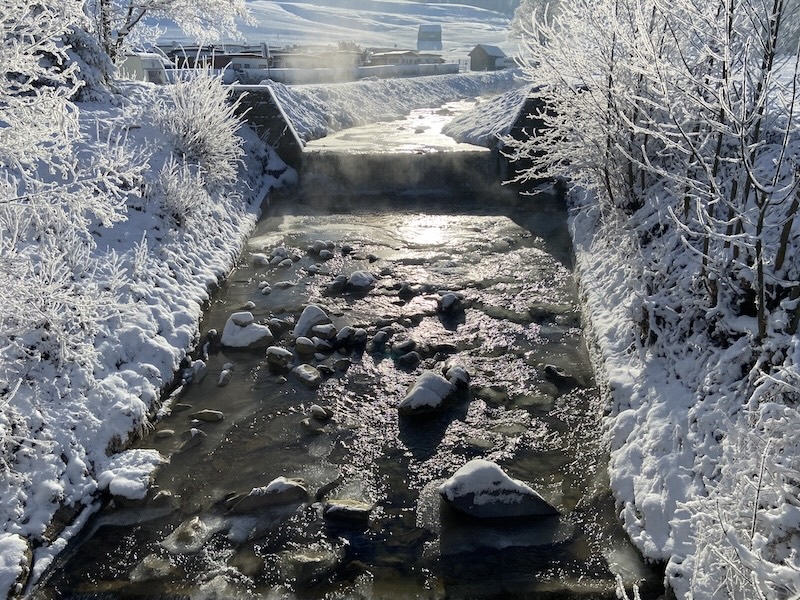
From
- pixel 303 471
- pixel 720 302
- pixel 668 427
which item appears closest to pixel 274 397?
pixel 303 471

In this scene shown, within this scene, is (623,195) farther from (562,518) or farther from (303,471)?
(303,471)

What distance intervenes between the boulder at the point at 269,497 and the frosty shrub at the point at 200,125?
26.5 feet

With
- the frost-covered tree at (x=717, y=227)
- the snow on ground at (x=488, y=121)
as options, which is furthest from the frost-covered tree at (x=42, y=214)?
the snow on ground at (x=488, y=121)

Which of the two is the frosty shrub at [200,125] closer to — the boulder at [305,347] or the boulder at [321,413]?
the boulder at [305,347]

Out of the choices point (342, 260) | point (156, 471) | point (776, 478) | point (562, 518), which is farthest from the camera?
point (342, 260)

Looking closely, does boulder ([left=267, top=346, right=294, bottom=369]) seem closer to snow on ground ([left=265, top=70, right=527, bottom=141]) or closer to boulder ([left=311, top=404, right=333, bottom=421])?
boulder ([left=311, top=404, right=333, bottom=421])

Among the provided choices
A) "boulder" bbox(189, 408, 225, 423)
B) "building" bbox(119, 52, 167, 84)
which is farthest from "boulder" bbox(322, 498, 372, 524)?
"building" bbox(119, 52, 167, 84)

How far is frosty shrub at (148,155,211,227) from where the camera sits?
10.1 meters

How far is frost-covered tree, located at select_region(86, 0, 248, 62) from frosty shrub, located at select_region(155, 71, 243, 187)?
14.8ft

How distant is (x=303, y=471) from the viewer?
580 centimetres

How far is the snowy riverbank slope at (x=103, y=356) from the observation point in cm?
497

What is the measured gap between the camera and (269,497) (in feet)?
17.7

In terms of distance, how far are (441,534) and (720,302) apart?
346 centimetres

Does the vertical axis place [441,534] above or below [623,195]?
below
